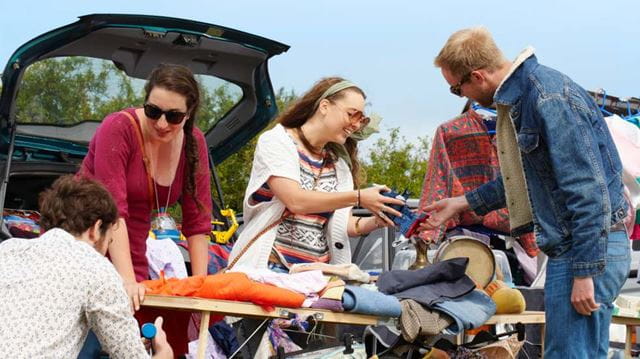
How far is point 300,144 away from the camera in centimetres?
416

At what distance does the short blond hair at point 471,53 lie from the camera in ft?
12.0

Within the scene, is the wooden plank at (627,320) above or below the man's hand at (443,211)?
below

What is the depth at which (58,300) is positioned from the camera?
2777 mm

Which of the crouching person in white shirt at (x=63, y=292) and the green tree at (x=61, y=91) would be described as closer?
the crouching person in white shirt at (x=63, y=292)

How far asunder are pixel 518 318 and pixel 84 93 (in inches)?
112

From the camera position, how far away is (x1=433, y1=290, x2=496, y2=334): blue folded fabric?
3.77 metres

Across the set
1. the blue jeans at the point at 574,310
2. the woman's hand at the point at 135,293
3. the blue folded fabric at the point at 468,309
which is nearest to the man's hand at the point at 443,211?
the blue folded fabric at the point at 468,309

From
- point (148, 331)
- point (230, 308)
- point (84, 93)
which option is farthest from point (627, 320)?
point (84, 93)

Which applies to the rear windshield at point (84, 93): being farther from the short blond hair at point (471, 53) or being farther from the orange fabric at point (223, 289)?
the orange fabric at point (223, 289)

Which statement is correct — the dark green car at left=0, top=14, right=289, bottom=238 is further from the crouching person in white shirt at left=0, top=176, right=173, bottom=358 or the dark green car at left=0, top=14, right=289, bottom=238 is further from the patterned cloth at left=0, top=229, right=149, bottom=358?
the patterned cloth at left=0, top=229, right=149, bottom=358

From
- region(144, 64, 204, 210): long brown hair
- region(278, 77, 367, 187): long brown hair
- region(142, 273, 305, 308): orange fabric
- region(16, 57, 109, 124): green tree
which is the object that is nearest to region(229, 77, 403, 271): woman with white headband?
region(278, 77, 367, 187): long brown hair

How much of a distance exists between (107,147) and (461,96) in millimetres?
1395

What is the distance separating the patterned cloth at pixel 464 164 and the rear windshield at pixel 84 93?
129 cm

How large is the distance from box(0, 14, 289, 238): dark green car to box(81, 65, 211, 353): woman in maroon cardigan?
3.97 ft
